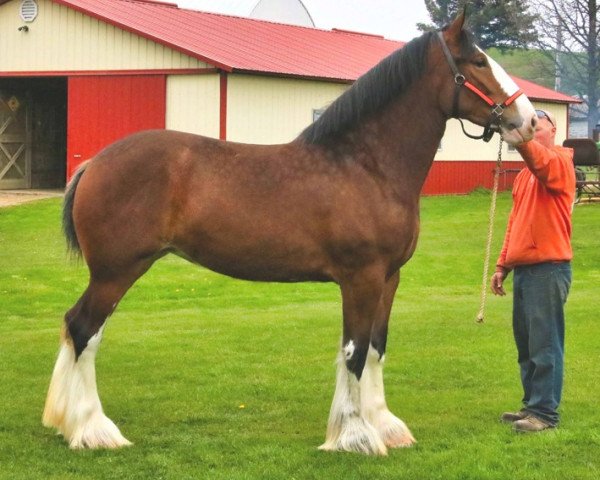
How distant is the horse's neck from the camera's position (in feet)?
19.3

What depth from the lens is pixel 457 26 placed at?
579 cm

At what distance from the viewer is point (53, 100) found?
27.5 m

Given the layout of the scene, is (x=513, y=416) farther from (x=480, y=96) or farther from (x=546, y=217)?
(x=480, y=96)

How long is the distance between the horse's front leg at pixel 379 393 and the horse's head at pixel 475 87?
106cm

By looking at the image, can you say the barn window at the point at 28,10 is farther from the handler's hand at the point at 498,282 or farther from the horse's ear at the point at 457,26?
the horse's ear at the point at 457,26

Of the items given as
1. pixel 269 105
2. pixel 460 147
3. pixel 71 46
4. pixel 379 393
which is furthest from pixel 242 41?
pixel 379 393

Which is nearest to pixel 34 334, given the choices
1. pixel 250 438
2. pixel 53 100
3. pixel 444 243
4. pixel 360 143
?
pixel 250 438

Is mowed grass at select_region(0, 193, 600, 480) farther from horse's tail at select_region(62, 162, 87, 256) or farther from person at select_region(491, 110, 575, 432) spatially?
horse's tail at select_region(62, 162, 87, 256)

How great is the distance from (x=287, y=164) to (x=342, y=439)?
1615 millimetres

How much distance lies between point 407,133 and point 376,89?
32 centimetres

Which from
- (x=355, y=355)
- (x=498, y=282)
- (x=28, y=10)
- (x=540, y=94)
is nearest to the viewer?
(x=355, y=355)

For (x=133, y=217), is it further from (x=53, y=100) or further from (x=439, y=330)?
(x=53, y=100)

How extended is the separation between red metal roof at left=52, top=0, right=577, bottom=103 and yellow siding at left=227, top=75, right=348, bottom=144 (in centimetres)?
37

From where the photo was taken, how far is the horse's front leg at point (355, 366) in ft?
18.6
